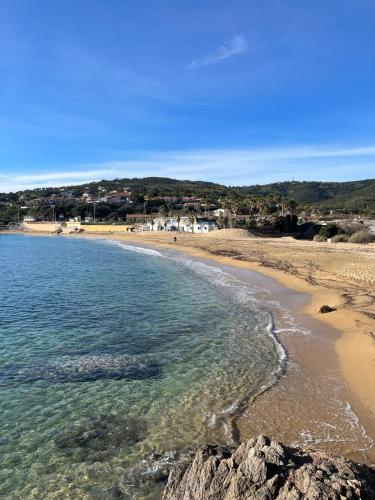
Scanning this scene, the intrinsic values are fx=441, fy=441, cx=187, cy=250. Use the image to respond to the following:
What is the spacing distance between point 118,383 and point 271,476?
7258 millimetres

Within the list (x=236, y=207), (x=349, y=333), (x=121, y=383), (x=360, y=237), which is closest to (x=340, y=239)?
(x=360, y=237)

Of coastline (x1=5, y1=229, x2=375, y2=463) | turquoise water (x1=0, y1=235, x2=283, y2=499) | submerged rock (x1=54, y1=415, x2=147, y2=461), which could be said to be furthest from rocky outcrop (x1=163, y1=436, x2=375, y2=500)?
coastline (x1=5, y1=229, x2=375, y2=463)

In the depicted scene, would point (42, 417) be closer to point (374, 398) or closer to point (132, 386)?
point (132, 386)

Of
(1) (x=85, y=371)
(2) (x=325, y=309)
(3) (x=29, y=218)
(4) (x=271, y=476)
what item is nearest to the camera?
(4) (x=271, y=476)

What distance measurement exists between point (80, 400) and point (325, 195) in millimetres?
192905

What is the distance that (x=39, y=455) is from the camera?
868 centimetres

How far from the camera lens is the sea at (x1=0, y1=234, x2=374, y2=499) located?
8180mm

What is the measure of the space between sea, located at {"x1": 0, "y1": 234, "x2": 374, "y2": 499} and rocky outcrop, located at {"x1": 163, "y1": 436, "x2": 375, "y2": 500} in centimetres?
154

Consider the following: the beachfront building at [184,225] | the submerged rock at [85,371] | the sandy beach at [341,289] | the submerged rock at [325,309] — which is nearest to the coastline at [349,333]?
the sandy beach at [341,289]

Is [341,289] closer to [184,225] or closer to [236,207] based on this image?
[236,207]

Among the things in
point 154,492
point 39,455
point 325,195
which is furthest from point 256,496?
point 325,195

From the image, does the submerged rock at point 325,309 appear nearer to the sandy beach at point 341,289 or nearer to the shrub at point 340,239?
the sandy beach at point 341,289

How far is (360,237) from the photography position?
60.1 meters

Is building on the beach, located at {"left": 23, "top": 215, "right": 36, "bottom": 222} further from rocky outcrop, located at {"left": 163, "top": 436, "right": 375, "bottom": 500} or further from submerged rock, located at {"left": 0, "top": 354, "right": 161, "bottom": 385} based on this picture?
rocky outcrop, located at {"left": 163, "top": 436, "right": 375, "bottom": 500}
